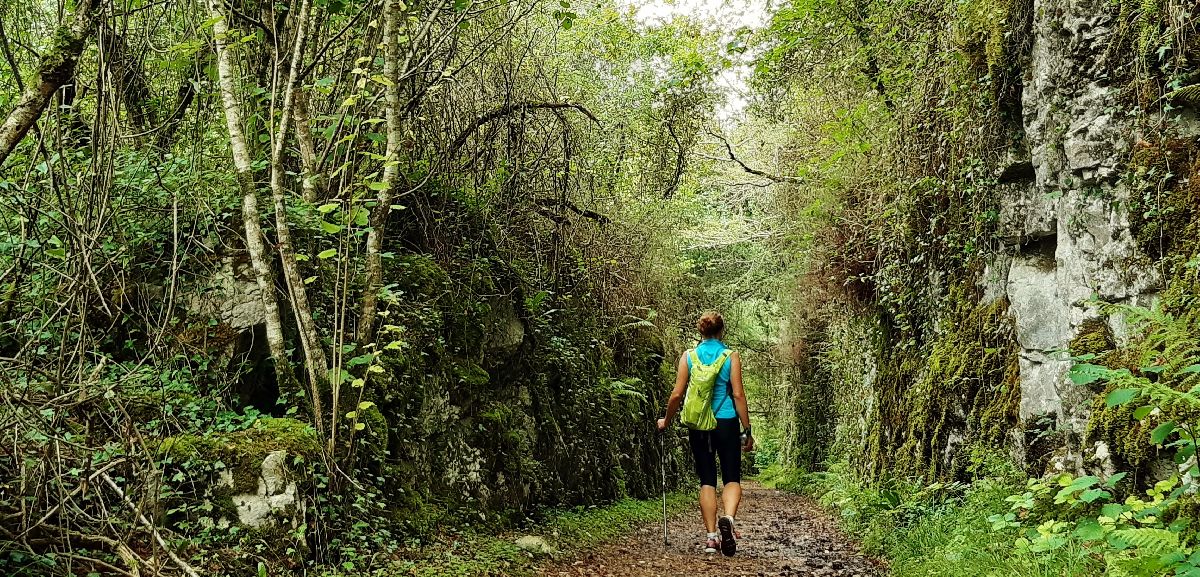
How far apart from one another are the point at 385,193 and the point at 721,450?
362 cm

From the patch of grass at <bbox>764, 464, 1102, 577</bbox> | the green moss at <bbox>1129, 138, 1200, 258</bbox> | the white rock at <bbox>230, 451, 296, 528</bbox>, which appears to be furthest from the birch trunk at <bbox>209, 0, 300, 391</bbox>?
the green moss at <bbox>1129, 138, 1200, 258</bbox>

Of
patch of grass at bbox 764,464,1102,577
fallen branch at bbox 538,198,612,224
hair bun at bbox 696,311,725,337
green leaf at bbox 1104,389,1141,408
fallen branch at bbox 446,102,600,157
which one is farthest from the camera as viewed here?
fallen branch at bbox 538,198,612,224

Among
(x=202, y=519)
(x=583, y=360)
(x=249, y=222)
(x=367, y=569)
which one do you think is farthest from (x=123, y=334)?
(x=583, y=360)

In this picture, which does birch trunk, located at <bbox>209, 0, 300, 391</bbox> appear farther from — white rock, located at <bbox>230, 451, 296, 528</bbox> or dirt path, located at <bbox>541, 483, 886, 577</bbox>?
dirt path, located at <bbox>541, 483, 886, 577</bbox>

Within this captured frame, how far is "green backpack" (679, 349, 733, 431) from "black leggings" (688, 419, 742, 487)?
8cm

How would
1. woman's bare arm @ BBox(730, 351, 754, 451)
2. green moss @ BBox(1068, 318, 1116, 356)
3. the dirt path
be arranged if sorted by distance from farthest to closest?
woman's bare arm @ BBox(730, 351, 754, 451), the dirt path, green moss @ BBox(1068, 318, 1116, 356)

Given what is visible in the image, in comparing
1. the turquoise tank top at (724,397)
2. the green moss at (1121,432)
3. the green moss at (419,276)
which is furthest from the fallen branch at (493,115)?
the green moss at (1121,432)

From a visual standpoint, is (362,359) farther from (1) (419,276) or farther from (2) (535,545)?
(2) (535,545)

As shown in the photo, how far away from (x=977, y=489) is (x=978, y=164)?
2941 millimetres

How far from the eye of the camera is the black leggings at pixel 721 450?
695 cm

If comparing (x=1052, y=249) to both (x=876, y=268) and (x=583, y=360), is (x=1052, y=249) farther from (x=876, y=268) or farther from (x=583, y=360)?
(x=583, y=360)

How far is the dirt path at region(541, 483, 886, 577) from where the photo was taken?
623 cm

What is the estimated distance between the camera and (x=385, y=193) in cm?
619

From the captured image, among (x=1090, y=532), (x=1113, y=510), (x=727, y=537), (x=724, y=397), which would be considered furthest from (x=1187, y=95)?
(x=727, y=537)
